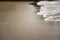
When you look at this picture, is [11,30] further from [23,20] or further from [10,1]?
[10,1]

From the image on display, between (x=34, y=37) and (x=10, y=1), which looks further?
(x=10, y=1)

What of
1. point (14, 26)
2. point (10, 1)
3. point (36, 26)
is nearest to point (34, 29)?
point (36, 26)

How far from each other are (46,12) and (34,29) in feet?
0.48

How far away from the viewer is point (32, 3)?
740mm

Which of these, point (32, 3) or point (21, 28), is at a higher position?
point (32, 3)

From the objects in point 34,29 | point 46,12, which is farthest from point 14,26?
point 46,12

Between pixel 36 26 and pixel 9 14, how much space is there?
21 centimetres

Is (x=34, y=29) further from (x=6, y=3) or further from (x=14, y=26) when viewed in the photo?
(x=6, y=3)

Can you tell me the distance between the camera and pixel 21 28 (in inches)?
27.2

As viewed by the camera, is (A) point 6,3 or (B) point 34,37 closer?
(B) point 34,37

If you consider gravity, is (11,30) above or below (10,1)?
below

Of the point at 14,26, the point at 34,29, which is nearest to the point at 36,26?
the point at 34,29

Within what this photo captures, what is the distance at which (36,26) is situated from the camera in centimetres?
69

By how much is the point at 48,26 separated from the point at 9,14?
28cm
